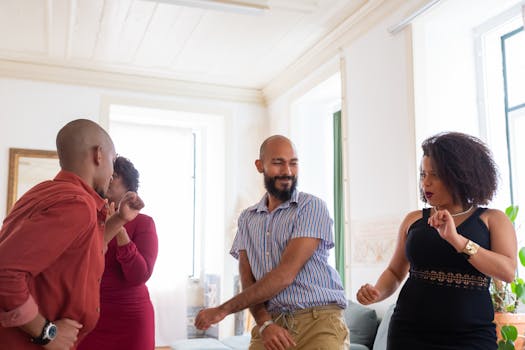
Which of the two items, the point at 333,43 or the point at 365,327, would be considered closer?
the point at 365,327

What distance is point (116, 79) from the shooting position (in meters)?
6.91

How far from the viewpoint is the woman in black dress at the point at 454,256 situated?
1.91 m

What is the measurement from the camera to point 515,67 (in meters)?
4.36

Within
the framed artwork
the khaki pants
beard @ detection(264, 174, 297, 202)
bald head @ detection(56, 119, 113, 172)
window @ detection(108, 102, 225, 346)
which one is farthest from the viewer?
window @ detection(108, 102, 225, 346)

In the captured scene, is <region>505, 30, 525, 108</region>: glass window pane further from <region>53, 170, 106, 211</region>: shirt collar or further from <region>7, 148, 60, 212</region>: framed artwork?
<region>7, 148, 60, 212</region>: framed artwork

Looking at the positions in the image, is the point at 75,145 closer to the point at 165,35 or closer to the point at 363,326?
the point at 363,326

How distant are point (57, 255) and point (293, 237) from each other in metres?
0.95

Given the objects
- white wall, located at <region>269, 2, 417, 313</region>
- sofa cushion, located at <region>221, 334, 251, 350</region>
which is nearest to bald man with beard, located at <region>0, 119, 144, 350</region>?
white wall, located at <region>269, 2, 417, 313</region>

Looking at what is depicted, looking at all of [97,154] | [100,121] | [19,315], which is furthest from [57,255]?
[100,121]

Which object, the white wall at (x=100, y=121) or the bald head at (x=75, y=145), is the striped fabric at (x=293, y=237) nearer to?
the bald head at (x=75, y=145)

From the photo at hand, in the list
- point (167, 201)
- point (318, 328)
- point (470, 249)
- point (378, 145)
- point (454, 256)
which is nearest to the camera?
point (470, 249)

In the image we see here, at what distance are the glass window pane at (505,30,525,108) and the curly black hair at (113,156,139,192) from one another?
2.89 metres

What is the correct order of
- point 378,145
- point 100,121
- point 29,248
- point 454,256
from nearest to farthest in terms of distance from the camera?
point 29,248 < point 454,256 < point 378,145 < point 100,121

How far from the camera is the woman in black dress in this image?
1906 millimetres
